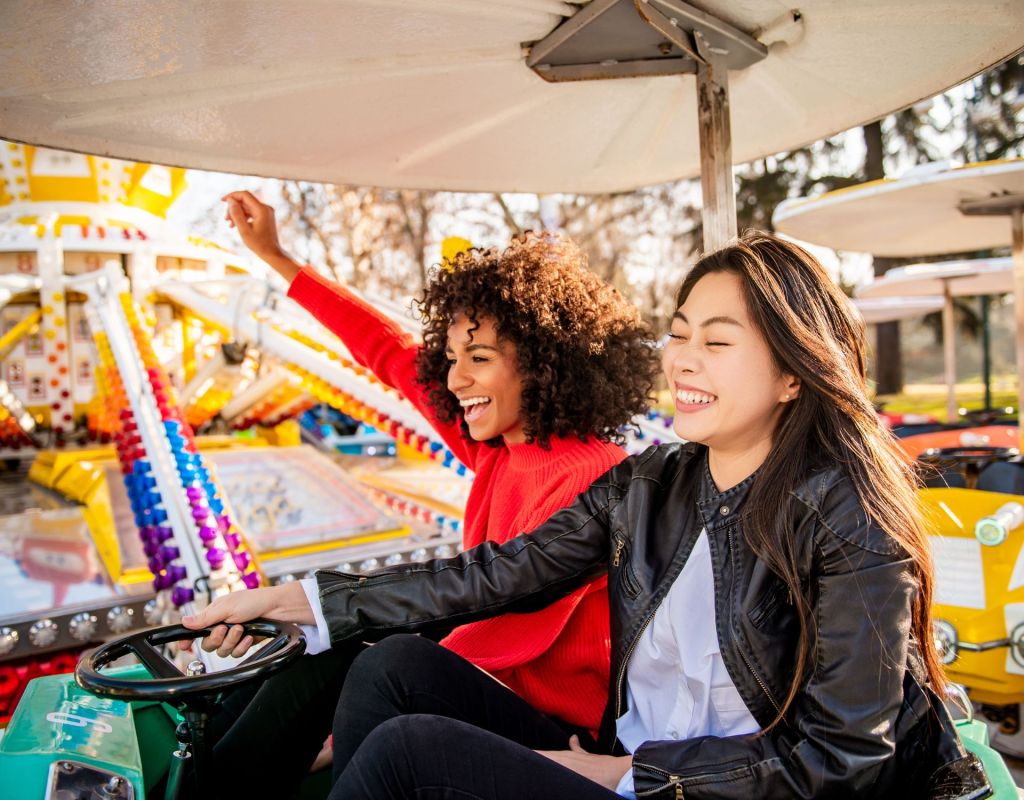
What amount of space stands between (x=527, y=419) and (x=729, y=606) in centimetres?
84

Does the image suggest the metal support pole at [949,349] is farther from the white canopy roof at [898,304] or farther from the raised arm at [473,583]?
the raised arm at [473,583]

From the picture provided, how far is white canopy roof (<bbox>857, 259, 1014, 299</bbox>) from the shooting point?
18.9 feet

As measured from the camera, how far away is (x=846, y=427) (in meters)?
1.38

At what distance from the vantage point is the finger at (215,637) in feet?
5.29

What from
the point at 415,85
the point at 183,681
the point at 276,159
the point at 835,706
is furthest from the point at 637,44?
the point at 183,681

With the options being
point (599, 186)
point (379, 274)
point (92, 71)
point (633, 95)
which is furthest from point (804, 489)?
point (379, 274)

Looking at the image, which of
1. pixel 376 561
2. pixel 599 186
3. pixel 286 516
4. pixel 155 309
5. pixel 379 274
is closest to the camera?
pixel 599 186

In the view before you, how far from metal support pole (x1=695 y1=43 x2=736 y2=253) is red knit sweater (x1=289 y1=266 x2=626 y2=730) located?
1.95 ft

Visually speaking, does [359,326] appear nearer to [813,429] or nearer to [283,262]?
[283,262]

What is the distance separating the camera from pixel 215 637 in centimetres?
161

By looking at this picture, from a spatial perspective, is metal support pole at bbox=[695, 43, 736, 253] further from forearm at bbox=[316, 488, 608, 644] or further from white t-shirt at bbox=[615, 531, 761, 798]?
white t-shirt at bbox=[615, 531, 761, 798]

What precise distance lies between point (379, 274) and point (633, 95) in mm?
15925

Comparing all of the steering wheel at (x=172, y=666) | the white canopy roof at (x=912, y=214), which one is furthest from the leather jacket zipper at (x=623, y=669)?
the white canopy roof at (x=912, y=214)

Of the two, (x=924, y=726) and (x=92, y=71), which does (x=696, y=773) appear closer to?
(x=924, y=726)
